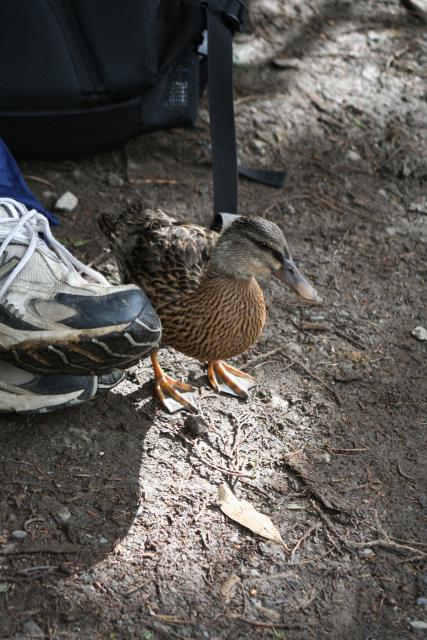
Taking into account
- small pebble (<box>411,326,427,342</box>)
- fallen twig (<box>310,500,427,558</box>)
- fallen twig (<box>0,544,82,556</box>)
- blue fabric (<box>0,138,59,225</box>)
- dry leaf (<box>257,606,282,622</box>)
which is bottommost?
small pebble (<box>411,326,427,342</box>)

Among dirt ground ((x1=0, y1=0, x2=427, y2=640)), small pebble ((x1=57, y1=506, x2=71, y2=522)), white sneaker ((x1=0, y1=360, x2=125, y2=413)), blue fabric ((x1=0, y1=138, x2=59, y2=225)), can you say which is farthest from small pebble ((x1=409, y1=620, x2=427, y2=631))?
blue fabric ((x1=0, y1=138, x2=59, y2=225))

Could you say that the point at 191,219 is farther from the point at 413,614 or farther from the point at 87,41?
the point at 413,614

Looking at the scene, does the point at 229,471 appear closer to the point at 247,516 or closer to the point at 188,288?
the point at 247,516

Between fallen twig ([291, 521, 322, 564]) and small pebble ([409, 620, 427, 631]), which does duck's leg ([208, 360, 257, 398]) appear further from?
small pebble ([409, 620, 427, 631])

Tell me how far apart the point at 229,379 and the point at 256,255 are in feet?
1.77

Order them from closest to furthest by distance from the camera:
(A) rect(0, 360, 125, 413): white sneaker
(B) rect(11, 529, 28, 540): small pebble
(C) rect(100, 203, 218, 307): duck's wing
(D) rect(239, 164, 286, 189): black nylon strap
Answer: (B) rect(11, 529, 28, 540): small pebble
(A) rect(0, 360, 125, 413): white sneaker
(C) rect(100, 203, 218, 307): duck's wing
(D) rect(239, 164, 286, 189): black nylon strap

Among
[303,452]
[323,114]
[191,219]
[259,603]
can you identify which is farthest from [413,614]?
[323,114]

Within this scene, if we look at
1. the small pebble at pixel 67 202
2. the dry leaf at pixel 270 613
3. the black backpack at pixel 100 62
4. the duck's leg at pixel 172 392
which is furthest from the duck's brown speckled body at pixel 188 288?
the dry leaf at pixel 270 613

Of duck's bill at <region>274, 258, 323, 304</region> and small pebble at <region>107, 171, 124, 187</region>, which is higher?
duck's bill at <region>274, 258, 323, 304</region>

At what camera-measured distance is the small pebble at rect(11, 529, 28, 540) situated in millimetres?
2630

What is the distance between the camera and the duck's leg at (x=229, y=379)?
3439 millimetres

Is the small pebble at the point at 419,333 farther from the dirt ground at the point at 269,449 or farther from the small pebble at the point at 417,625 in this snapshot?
the small pebble at the point at 417,625

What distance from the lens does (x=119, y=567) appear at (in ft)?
8.53

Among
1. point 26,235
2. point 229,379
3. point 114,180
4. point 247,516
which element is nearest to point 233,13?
point 114,180
